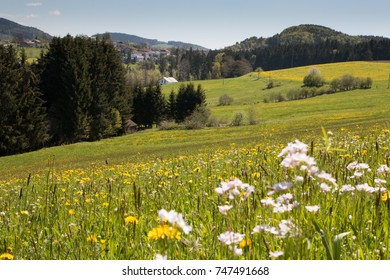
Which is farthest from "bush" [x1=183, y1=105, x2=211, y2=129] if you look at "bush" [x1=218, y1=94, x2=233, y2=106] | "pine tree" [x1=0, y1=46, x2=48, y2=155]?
"bush" [x1=218, y1=94, x2=233, y2=106]

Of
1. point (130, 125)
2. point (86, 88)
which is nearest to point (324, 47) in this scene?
point (130, 125)

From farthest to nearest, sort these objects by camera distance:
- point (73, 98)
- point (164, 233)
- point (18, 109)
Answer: point (73, 98) → point (18, 109) → point (164, 233)

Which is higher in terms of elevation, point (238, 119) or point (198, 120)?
point (238, 119)

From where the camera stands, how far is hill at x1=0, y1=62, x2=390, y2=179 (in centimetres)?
2658

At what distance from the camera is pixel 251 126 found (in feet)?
161

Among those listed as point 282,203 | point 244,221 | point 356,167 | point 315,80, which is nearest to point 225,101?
point 315,80

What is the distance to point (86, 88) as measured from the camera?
4909cm

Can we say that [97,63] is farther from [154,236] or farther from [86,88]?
[154,236]

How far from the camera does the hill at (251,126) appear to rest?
2658 cm

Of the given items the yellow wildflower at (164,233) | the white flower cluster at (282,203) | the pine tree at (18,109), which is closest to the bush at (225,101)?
the pine tree at (18,109)

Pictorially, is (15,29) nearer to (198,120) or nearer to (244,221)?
(244,221)

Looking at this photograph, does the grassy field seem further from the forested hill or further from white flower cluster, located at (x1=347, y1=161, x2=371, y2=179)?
the forested hill

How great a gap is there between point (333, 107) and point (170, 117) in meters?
27.7
